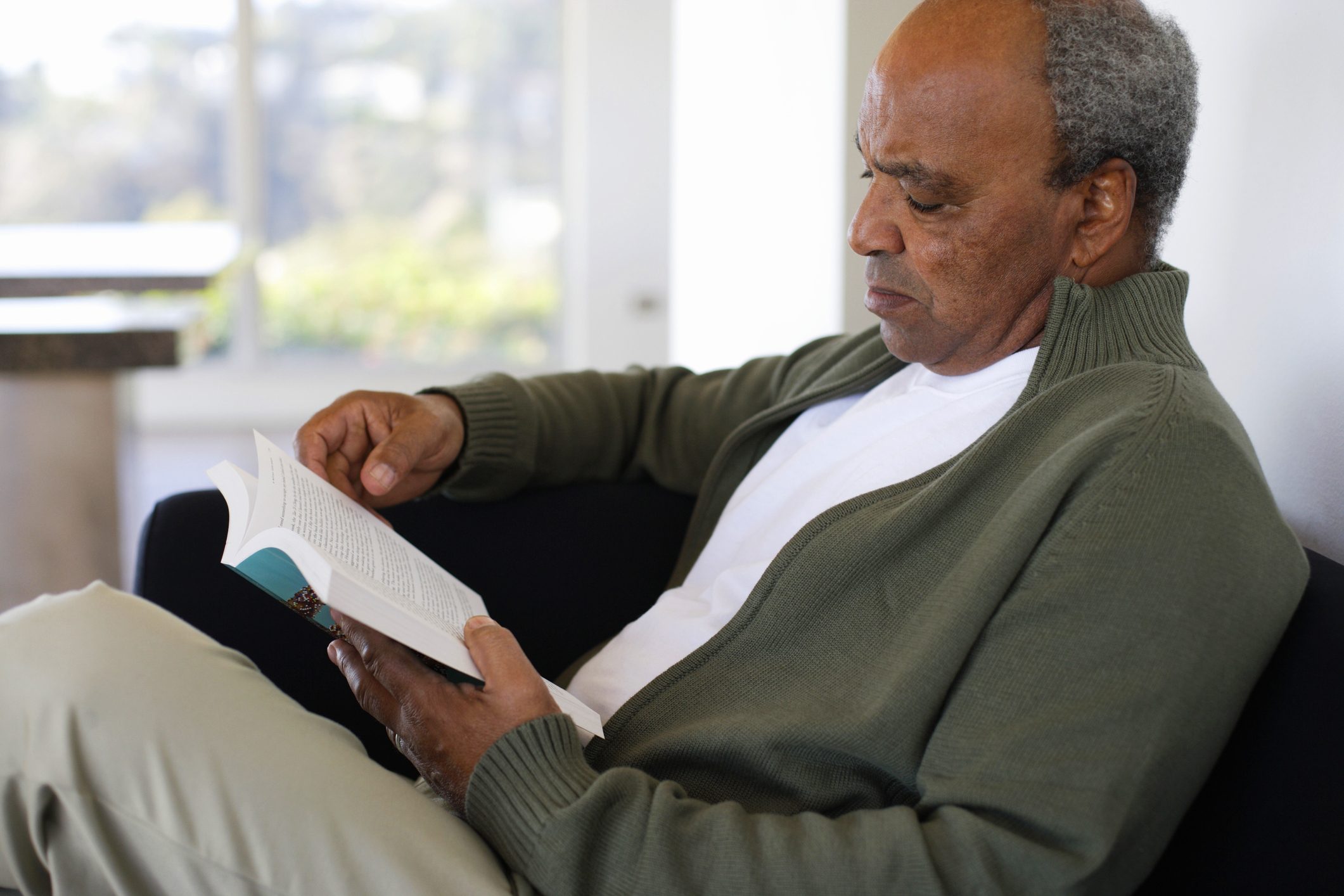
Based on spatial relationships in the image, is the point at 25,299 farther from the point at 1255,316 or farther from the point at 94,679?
the point at 1255,316

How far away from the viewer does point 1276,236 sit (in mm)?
1152

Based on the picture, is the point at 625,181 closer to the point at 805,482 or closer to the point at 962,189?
the point at 805,482

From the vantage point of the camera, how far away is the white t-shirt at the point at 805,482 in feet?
3.58

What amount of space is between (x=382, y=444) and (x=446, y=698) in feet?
1.27

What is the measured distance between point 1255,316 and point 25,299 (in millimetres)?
2431

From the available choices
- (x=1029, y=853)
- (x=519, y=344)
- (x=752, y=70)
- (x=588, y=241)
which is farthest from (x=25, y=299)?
(x=519, y=344)

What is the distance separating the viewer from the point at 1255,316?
47.2 inches

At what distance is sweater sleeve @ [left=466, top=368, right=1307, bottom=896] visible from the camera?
2.48ft

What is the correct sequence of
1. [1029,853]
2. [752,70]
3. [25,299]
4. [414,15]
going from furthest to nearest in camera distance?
[414,15], [25,299], [752,70], [1029,853]

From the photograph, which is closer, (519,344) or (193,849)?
(193,849)

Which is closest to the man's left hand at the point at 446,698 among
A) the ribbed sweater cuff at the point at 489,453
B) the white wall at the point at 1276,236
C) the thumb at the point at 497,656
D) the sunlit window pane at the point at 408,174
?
the thumb at the point at 497,656

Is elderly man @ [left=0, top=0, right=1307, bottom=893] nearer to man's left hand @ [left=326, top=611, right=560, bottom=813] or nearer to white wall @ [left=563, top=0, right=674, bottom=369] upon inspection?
man's left hand @ [left=326, top=611, right=560, bottom=813]

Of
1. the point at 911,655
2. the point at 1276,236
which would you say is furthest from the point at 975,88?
the point at 911,655

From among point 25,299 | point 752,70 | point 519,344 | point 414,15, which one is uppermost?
point 414,15
